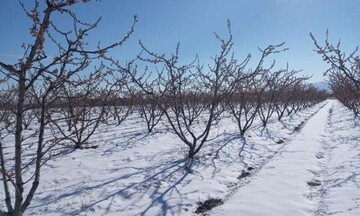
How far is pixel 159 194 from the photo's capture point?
17.3 ft

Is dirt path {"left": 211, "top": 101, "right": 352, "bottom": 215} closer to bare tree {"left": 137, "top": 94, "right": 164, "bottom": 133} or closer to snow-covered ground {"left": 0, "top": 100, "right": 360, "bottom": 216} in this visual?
snow-covered ground {"left": 0, "top": 100, "right": 360, "bottom": 216}

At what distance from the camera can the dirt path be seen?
4.60 meters

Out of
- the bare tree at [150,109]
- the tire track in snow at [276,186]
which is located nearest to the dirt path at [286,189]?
the tire track in snow at [276,186]

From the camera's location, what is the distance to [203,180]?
6.04 meters

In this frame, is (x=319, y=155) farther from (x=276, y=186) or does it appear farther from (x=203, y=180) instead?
(x=203, y=180)

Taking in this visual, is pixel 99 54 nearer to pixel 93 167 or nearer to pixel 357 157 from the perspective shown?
pixel 93 167

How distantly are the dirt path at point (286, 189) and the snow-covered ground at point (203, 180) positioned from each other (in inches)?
0.5

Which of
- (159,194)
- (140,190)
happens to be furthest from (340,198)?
(140,190)

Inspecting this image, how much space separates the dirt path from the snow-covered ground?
0.5 inches

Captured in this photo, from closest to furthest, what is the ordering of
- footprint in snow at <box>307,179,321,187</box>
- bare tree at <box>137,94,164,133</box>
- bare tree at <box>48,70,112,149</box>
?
bare tree at <box>48,70,112,149</box> < footprint in snow at <box>307,179,321,187</box> < bare tree at <box>137,94,164,133</box>

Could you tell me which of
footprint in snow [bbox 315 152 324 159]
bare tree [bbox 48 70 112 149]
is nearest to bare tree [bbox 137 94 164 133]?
bare tree [bbox 48 70 112 149]

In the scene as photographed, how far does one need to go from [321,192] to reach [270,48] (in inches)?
135

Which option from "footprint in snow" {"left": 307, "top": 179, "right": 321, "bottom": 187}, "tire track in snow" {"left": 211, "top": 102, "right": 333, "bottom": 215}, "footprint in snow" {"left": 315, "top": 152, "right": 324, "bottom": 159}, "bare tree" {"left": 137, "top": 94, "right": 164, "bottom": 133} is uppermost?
"bare tree" {"left": 137, "top": 94, "right": 164, "bottom": 133}

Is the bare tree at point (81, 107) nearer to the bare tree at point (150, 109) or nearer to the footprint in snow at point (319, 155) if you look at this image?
the bare tree at point (150, 109)
